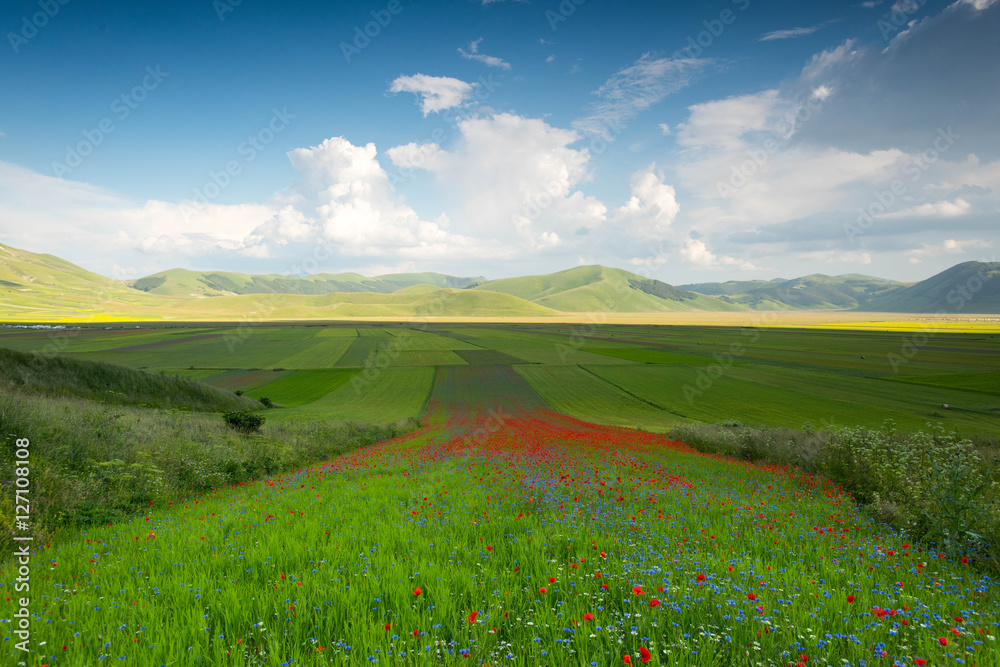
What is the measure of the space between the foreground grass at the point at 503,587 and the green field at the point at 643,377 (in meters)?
26.5

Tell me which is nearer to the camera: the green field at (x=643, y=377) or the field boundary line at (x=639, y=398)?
the green field at (x=643, y=377)

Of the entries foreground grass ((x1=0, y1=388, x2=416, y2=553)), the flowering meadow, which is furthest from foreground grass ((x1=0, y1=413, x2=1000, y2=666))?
foreground grass ((x1=0, y1=388, x2=416, y2=553))

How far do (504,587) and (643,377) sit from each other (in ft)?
194

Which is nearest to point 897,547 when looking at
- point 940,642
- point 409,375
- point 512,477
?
point 940,642

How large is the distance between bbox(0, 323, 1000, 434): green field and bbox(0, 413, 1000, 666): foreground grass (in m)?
26.5

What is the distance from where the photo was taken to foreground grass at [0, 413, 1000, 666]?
3.48m

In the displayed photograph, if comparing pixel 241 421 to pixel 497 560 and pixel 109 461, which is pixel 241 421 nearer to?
pixel 109 461

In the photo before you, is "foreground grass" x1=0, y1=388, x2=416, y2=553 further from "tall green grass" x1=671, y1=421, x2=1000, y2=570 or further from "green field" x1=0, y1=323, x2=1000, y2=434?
"green field" x1=0, y1=323, x2=1000, y2=434

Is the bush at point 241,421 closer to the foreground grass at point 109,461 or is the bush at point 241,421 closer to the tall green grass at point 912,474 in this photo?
the foreground grass at point 109,461

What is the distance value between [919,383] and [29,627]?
71.1m

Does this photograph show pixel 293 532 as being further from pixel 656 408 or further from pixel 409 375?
pixel 409 375

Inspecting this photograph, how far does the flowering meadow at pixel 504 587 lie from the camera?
3475 millimetres

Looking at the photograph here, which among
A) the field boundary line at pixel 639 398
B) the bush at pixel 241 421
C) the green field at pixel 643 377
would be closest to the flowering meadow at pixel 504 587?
the bush at pixel 241 421

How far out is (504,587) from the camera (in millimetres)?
4531
